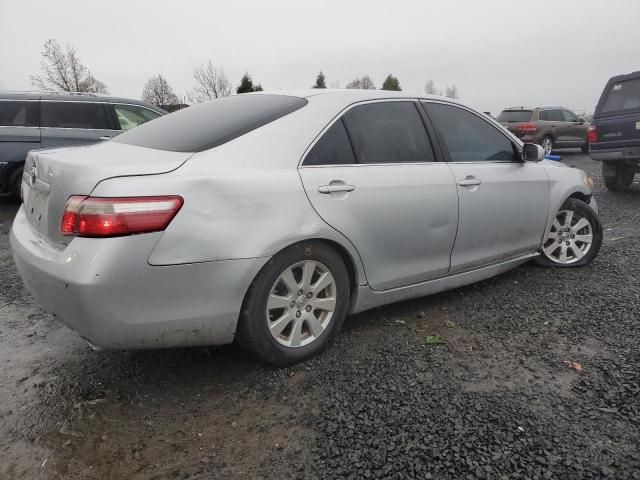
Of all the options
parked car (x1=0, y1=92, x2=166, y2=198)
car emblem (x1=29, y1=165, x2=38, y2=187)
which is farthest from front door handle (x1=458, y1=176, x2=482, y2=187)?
parked car (x1=0, y1=92, x2=166, y2=198)

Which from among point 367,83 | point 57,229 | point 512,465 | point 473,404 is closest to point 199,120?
point 57,229

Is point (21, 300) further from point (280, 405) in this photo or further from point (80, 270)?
point (280, 405)

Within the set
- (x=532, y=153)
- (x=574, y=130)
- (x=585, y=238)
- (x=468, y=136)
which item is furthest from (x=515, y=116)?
(x=468, y=136)

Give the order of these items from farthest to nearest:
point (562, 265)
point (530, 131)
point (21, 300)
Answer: point (530, 131) → point (562, 265) → point (21, 300)

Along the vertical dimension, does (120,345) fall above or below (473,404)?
above

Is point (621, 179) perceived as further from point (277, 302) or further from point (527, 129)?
point (277, 302)

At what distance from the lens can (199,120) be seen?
9.46 ft

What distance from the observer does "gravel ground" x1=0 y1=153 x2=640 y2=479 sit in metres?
1.93

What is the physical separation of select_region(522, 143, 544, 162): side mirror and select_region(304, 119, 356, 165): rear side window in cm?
169

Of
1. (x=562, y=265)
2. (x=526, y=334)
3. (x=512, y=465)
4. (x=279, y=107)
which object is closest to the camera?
(x=512, y=465)

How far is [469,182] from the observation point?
330 cm

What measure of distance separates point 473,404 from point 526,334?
97 cm

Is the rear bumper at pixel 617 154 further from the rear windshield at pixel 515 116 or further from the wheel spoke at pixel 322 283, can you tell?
the rear windshield at pixel 515 116

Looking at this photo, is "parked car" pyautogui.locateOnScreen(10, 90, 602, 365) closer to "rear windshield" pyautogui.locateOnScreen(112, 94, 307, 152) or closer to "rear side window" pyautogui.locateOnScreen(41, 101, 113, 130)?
"rear windshield" pyautogui.locateOnScreen(112, 94, 307, 152)
